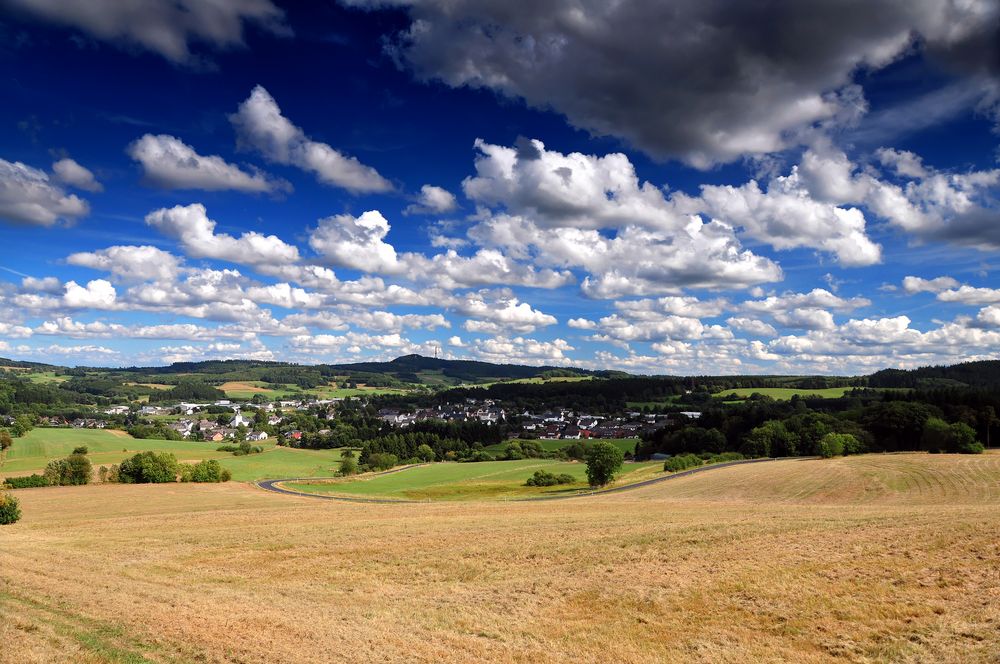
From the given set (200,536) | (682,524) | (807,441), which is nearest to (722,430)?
(807,441)

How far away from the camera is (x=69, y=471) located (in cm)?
8819

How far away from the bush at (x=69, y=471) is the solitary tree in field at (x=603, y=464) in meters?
76.0

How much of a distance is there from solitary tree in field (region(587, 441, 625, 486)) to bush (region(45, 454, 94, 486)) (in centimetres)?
7597

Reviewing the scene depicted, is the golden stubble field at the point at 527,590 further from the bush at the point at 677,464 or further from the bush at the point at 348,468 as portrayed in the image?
the bush at the point at 348,468

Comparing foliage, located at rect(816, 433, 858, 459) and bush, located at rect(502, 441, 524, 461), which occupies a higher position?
foliage, located at rect(816, 433, 858, 459)

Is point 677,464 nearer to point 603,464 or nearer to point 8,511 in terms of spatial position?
point 603,464

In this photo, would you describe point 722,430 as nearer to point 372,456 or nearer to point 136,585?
point 372,456

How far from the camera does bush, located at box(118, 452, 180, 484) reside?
3583 inches

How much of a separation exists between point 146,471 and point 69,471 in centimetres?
1034

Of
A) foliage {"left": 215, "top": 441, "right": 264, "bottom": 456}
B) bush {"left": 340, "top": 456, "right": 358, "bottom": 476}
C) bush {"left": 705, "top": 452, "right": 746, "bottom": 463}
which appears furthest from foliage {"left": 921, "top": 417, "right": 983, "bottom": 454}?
foliage {"left": 215, "top": 441, "right": 264, "bottom": 456}

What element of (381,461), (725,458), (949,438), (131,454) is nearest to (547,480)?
(725,458)

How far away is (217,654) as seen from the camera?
14.1m

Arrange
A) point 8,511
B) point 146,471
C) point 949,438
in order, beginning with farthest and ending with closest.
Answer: point 146,471 < point 949,438 < point 8,511

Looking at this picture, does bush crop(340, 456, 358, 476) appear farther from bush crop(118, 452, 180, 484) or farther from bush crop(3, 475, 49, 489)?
bush crop(3, 475, 49, 489)
